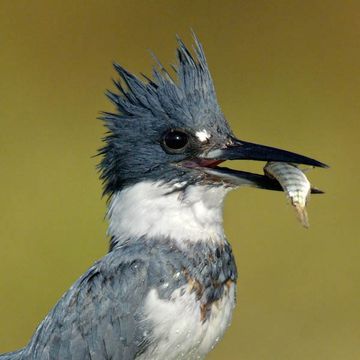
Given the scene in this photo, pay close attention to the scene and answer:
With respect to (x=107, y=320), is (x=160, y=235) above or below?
above

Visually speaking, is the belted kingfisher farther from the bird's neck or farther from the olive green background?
the olive green background

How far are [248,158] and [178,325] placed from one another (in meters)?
0.50

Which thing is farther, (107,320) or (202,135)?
(202,135)

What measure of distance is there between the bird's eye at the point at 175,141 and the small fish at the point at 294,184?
0.23 m

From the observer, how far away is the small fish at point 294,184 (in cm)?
306

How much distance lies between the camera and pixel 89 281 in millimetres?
3123

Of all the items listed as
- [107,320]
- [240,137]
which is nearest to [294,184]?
[107,320]

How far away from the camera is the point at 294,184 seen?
10.1 feet

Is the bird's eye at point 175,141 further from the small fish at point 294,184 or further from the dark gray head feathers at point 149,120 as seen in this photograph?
the small fish at point 294,184

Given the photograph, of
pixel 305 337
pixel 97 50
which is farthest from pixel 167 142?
pixel 97 50

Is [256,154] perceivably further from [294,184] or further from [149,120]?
[149,120]

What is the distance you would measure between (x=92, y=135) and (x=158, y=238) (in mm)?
2513

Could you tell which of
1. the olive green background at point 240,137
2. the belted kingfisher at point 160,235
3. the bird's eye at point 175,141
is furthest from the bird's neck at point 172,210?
the olive green background at point 240,137

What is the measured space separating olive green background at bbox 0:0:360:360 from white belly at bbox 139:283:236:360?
208 cm
